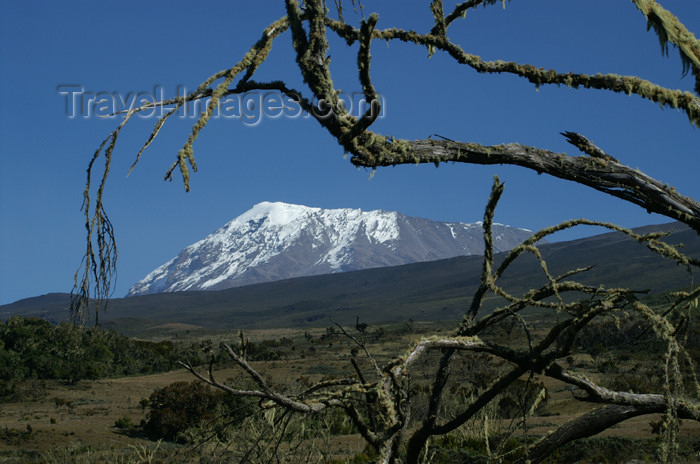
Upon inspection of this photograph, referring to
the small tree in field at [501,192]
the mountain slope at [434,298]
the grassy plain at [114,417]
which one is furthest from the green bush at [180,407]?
the mountain slope at [434,298]

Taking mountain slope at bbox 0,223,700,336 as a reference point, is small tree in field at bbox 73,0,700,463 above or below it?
above

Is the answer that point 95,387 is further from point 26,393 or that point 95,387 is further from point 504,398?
point 504,398

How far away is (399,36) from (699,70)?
5.49 feet

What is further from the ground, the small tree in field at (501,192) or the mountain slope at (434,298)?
the small tree in field at (501,192)

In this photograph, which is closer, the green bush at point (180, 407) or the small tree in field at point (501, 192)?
the small tree in field at point (501, 192)

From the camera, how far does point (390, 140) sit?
10.7ft

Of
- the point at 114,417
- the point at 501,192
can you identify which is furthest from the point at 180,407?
the point at 501,192

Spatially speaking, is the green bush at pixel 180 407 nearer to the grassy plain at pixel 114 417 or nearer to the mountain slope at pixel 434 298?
the grassy plain at pixel 114 417

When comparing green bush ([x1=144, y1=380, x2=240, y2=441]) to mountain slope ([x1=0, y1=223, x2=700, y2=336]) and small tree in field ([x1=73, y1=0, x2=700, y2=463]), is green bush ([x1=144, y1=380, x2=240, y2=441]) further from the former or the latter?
mountain slope ([x1=0, y1=223, x2=700, y2=336])

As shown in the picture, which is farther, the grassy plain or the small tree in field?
the grassy plain

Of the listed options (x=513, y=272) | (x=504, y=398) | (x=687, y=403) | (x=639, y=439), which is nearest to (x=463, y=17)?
(x=687, y=403)

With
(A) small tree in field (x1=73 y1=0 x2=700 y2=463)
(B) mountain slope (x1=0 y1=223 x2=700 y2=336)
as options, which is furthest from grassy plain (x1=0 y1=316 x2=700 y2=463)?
(B) mountain slope (x1=0 y1=223 x2=700 y2=336)

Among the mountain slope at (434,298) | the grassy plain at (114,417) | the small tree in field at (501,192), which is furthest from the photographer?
the mountain slope at (434,298)

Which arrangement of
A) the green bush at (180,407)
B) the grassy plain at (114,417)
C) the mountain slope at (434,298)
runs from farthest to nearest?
1. the mountain slope at (434,298)
2. the green bush at (180,407)
3. the grassy plain at (114,417)
